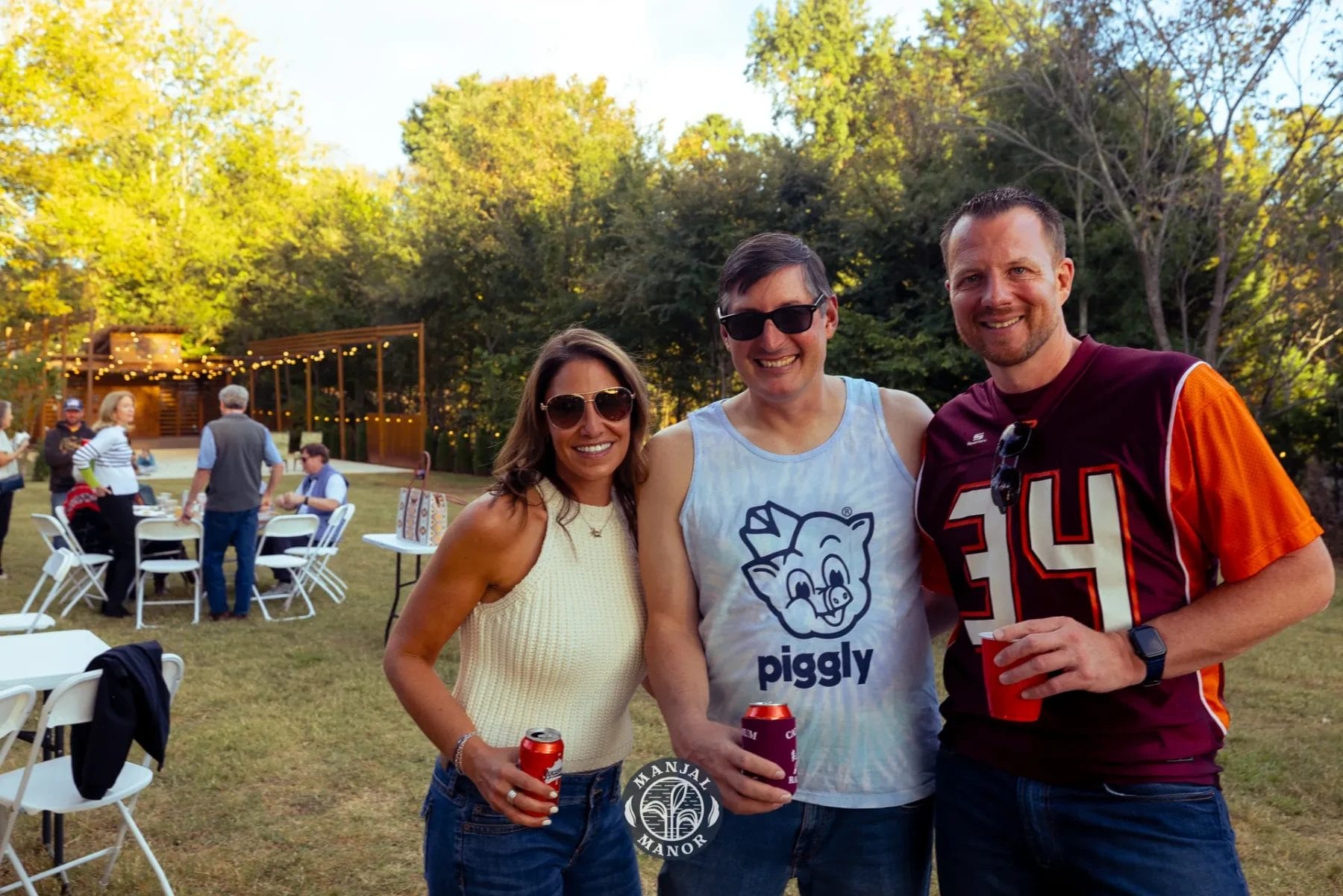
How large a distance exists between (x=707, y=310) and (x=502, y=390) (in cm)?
723

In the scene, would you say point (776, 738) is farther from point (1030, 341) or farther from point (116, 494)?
point (116, 494)

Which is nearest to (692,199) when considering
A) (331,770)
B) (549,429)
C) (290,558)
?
(290,558)

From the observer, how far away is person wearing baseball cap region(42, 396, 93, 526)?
10914 mm

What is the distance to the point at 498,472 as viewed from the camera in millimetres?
2174

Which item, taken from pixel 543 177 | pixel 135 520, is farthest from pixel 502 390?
pixel 135 520

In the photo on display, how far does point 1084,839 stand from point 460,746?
113 cm

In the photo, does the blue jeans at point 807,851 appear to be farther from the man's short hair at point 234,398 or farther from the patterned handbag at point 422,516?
the man's short hair at point 234,398

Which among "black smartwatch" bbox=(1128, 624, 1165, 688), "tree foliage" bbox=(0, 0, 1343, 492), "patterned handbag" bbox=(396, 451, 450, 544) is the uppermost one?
"tree foliage" bbox=(0, 0, 1343, 492)

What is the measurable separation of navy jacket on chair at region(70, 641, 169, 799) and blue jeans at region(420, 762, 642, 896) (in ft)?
6.29

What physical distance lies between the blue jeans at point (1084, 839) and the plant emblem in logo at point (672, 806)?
0.46 meters

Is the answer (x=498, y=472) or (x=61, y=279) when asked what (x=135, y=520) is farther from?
(x=61, y=279)

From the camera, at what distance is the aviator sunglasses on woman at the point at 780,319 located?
6.75ft

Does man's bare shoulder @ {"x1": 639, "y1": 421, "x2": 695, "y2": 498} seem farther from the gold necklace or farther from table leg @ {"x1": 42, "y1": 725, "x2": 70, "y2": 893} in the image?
table leg @ {"x1": 42, "y1": 725, "x2": 70, "y2": 893}

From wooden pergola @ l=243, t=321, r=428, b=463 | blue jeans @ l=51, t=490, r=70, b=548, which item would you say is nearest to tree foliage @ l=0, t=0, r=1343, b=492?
wooden pergola @ l=243, t=321, r=428, b=463
